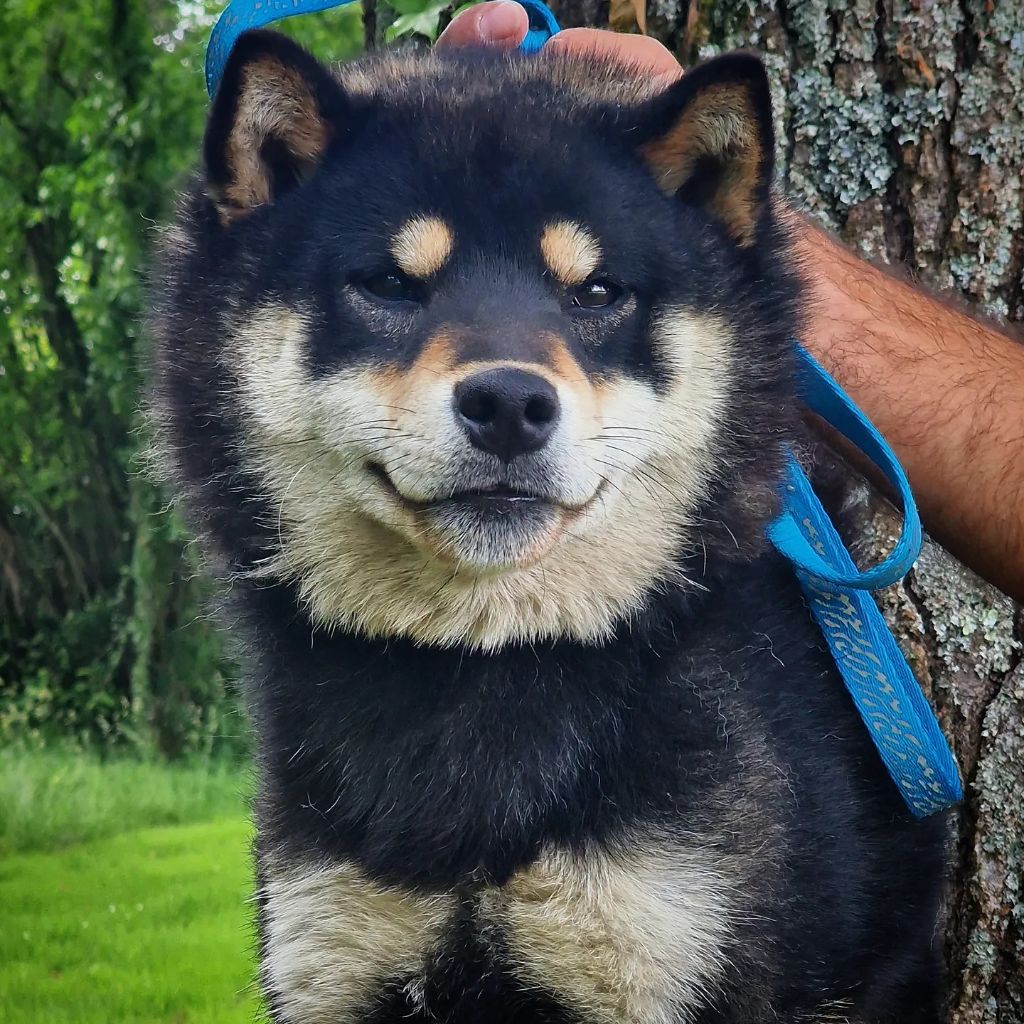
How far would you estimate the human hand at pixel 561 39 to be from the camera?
193 cm

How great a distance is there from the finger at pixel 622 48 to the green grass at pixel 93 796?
315 centimetres

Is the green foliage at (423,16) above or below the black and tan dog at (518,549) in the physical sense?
above

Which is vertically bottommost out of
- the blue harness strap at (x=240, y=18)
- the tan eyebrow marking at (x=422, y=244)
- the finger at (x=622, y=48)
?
the tan eyebrow marking at (x=422, y=244)

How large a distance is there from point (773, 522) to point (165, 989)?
7.46ft

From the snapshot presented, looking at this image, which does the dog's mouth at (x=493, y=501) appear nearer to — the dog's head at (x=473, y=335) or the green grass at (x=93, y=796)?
the dog's head at (x=473, y=335)

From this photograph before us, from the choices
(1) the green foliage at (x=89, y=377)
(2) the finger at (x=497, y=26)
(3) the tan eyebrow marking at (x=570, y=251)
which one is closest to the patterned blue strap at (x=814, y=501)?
(3) the tan eyebrow marking at (x=570, y=251)

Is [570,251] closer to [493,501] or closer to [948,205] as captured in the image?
[493,501]

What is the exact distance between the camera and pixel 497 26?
1.96 m

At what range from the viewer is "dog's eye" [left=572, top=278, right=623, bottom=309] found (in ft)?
5.17

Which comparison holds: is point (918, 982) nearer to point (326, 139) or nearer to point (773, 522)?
point (773, 522)

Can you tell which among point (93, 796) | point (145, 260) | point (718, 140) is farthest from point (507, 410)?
point (93, 796)

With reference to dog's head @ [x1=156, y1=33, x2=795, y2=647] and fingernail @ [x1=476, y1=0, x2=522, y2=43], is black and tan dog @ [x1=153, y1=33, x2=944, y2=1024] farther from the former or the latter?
fingernail @ [x1=476, y1=0, x2=522, y2=43]

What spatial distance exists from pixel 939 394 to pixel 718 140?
0.53m

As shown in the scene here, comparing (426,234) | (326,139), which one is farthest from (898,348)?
(326,139)
